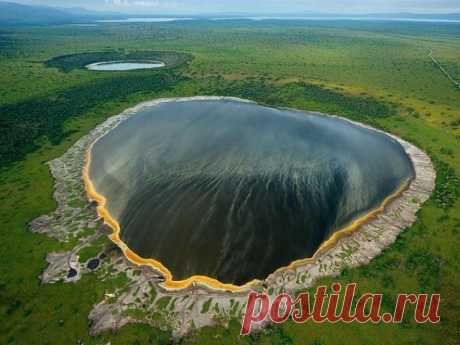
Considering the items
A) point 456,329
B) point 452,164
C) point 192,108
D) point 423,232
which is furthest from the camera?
point 192,108

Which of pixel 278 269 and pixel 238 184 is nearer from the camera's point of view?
pixel 278 269

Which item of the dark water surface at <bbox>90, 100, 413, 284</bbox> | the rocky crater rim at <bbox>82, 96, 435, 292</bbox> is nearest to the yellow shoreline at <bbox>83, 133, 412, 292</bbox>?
the rocky crater rim at <bbox>82, 96, 435, 292</bbox>

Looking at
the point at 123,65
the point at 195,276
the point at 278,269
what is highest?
the point at 123,65

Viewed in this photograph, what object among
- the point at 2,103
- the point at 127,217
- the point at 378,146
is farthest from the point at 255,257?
the point at 2,103

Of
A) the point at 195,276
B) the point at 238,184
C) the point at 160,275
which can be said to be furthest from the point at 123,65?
the point at 195,276

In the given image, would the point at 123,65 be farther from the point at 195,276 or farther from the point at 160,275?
the point at 195,276

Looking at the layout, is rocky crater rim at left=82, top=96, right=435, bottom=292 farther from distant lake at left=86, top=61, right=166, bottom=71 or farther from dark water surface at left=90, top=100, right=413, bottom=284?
distant lake at left=86, top=61, right=166, bottom=71

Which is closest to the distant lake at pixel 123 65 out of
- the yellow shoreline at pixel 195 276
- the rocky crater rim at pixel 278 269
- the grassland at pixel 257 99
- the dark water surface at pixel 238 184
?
the grassland at pixel 257 99

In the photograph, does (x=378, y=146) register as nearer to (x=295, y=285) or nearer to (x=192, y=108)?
(x=295, y=285)
